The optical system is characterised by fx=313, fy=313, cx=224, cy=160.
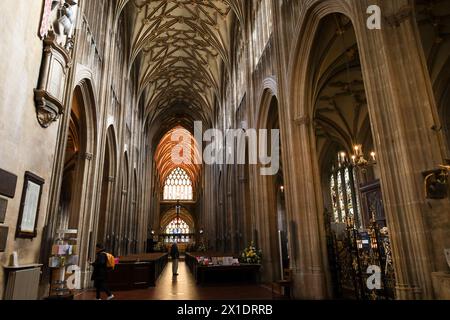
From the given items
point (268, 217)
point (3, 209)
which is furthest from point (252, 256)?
point (3, 209)

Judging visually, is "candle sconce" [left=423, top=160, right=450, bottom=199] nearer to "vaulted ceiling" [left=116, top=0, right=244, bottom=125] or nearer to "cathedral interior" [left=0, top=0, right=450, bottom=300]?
"cathedral interior" [left=0, top=0, right=450, bottom=300]

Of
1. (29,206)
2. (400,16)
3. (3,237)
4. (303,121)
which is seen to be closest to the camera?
(400,16)

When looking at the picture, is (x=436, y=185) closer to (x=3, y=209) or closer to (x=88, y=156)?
(x=3, y=209)

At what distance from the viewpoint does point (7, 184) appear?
550 cm

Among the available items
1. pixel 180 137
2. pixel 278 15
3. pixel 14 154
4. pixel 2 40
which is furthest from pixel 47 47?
pixel 180 137

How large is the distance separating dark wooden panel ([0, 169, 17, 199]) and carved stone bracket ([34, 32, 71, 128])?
1596mm

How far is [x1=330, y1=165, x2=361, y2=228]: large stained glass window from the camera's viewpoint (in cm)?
1835

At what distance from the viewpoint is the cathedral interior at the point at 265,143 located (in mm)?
4891

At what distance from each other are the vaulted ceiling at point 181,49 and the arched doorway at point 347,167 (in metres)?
6.61

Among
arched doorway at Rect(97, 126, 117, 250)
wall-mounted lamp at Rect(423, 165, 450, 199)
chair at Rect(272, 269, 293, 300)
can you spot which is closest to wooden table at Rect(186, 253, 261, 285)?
chair at Rect(272, 269, 293, 300)

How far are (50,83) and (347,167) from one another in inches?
665

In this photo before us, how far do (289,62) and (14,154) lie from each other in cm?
774

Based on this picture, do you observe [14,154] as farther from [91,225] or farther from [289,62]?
[289,62]

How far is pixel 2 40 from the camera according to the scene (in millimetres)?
5465
